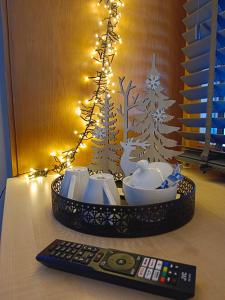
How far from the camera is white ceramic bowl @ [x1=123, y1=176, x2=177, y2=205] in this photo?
51 centimetres

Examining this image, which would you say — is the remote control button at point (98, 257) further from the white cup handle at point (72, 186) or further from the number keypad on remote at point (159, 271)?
the white cup handle at point (72, 186)

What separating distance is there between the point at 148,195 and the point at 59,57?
0.75 meters

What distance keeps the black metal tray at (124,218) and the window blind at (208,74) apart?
1.38 ft

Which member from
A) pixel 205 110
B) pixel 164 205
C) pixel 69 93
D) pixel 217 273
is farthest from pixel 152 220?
pixel 69 93

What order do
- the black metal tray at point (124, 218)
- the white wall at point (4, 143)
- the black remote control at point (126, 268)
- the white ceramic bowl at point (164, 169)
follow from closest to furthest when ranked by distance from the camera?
the black remote control at point (126, 268)
the black metal tray at point (124, 218)
the white ceramic bowl at point (164, 169)
the white wall at point (4, 143)

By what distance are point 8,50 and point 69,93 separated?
0.91 ft

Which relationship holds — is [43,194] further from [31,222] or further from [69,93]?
[69,93]

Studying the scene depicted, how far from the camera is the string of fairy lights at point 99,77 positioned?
104 centimetres

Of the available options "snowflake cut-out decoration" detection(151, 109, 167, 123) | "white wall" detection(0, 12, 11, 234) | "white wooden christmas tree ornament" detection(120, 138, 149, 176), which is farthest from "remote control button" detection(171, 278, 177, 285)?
"white wall" detection(0, 12, 11, 234)

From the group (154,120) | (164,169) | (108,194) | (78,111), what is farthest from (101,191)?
(78,111)

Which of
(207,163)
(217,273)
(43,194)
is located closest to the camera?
(217,273)

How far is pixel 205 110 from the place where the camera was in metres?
0.92

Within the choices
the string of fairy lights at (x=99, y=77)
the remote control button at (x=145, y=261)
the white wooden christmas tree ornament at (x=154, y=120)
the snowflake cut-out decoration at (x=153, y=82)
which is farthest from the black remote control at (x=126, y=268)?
the string of fairy lights at (x=99, y=77)

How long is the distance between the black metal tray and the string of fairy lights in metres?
0.56
